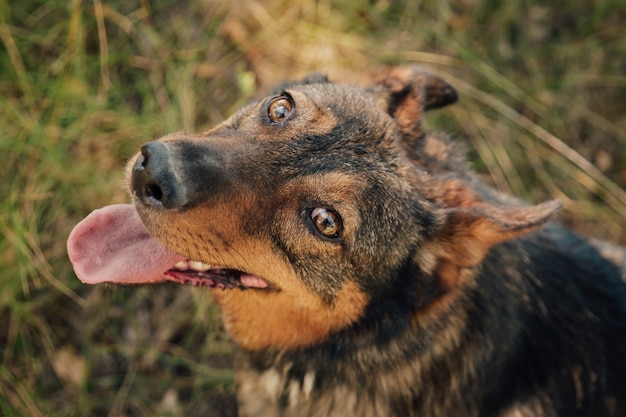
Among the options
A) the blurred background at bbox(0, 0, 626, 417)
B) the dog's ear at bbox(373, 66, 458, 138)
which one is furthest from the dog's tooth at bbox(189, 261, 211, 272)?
the dog's ear at bbox(373, 66, 458, 138)

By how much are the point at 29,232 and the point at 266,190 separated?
7.42ft

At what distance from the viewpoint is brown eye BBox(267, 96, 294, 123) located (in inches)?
116

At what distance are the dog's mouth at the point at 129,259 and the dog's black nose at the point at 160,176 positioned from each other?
400 millimetres

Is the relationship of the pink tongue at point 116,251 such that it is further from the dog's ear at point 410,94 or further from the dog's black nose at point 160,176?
the dog's ear at point 410,94

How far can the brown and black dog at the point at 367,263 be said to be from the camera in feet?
8.79

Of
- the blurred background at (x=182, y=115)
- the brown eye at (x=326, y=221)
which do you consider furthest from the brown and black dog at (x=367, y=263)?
the blurred background at (x=182, y=115)

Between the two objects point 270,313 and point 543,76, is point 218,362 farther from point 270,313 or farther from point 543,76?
point 543,76

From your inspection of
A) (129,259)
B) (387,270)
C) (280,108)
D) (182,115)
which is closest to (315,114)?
(280,108)

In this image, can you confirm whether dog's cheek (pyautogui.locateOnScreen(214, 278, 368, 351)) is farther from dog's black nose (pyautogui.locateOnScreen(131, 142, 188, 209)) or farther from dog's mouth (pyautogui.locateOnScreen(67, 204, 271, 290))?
dog's black nose (pyautogui.locateOnScreen(131, 142, 188, 209))

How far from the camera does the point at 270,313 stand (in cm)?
304

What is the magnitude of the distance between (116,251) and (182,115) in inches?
85.4

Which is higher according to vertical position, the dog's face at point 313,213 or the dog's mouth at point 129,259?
the dog's face at point 313,213

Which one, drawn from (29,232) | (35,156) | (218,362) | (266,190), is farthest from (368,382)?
(35,156)

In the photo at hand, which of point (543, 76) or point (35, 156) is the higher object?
point (543, 76)
